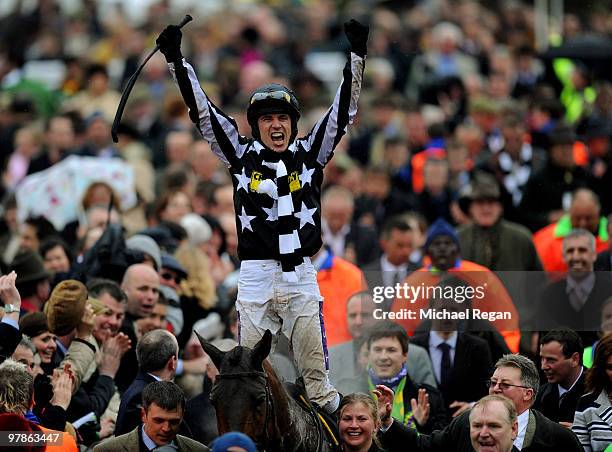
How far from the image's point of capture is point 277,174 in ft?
37.3

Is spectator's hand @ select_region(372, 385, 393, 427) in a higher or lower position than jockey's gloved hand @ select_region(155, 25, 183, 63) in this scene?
lower

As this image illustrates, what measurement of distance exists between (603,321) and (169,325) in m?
3.73

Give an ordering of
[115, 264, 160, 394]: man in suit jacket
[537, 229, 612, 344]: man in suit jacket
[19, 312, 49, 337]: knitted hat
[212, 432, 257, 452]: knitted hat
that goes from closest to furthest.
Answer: [212, 432, 257, 452]: knitted hat → [19, 312, 49, 337]: knitted hat → [537, 229, 612, 344]: man in suit jacket → [115, 264, 160, 394]: man in suit jacket

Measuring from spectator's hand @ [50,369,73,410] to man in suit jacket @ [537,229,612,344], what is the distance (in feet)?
13.2

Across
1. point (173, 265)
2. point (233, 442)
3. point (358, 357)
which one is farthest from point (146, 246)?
point (233, 442)

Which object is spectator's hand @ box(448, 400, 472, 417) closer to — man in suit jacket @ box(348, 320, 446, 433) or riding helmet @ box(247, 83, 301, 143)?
man in suit jacket @ box(348, 320, 446, 433)

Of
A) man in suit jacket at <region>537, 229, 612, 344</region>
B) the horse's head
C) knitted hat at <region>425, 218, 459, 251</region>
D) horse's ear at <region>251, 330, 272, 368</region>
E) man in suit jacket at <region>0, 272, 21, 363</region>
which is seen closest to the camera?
the horse's head

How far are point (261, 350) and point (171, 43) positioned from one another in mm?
2369

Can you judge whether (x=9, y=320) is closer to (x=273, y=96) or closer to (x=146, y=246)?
(x=273, y=96)

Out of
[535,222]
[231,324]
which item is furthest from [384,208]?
[231,324]

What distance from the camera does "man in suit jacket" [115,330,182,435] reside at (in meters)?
12.0

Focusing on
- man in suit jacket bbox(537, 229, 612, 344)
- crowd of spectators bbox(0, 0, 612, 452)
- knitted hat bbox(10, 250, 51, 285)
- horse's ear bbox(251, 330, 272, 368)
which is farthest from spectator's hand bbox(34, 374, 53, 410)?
man in suit jacket bbox(537, 229, 612, 344)

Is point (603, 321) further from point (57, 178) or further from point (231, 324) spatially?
point (57, 178)

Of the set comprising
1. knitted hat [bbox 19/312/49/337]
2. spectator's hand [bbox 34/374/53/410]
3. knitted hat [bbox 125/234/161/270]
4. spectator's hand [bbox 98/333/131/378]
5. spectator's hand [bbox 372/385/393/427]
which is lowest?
spectator's hand [bbox 372/385/393/427]
